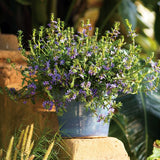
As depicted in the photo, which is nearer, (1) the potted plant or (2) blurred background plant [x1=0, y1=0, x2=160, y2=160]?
(1) the potted plant

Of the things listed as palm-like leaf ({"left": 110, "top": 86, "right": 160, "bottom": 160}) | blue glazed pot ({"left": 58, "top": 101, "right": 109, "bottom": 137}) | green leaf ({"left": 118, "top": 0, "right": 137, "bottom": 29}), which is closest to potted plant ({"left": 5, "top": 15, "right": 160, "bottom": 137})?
blue glazed pot ({"left": 58, "top": 101, "right": 109, "bottom": 137})

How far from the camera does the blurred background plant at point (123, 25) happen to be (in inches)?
73.7

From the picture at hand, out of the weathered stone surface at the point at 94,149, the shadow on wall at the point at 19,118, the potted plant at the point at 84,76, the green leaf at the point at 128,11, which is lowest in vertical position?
the weathered stone surface at the point at 94,149

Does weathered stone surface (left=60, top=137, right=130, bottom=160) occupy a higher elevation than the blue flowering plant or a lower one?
lower

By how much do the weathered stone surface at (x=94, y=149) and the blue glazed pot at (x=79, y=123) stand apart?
1.4 inches

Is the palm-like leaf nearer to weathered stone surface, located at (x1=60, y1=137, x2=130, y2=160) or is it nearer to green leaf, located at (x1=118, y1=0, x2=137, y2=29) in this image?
weathered stone surface, located at (x1=60, y1=137, x2=130, y2=160)

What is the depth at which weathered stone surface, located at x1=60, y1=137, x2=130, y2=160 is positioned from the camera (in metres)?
1.41

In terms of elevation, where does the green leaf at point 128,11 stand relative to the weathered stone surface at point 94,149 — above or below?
above

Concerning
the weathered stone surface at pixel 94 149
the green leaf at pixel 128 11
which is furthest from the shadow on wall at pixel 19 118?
the green leaf at pixel 128 11

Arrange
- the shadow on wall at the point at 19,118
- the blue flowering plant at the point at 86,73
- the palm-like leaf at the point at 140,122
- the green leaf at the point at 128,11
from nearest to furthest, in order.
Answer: the blue flowering plant at the point at 86,73
the shadow on wall at the point at 19,118
the palm-like leaf at the point at 140,122
the green leaf at the point at 128,11

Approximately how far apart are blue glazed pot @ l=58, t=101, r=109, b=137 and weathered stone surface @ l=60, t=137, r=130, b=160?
3 cm

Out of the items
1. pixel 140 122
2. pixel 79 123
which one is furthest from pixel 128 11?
pixel 79 123

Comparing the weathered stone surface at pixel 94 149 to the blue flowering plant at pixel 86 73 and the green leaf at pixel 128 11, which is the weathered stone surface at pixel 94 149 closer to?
the blue flowering plant at pixel 86 73

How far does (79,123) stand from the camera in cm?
144
